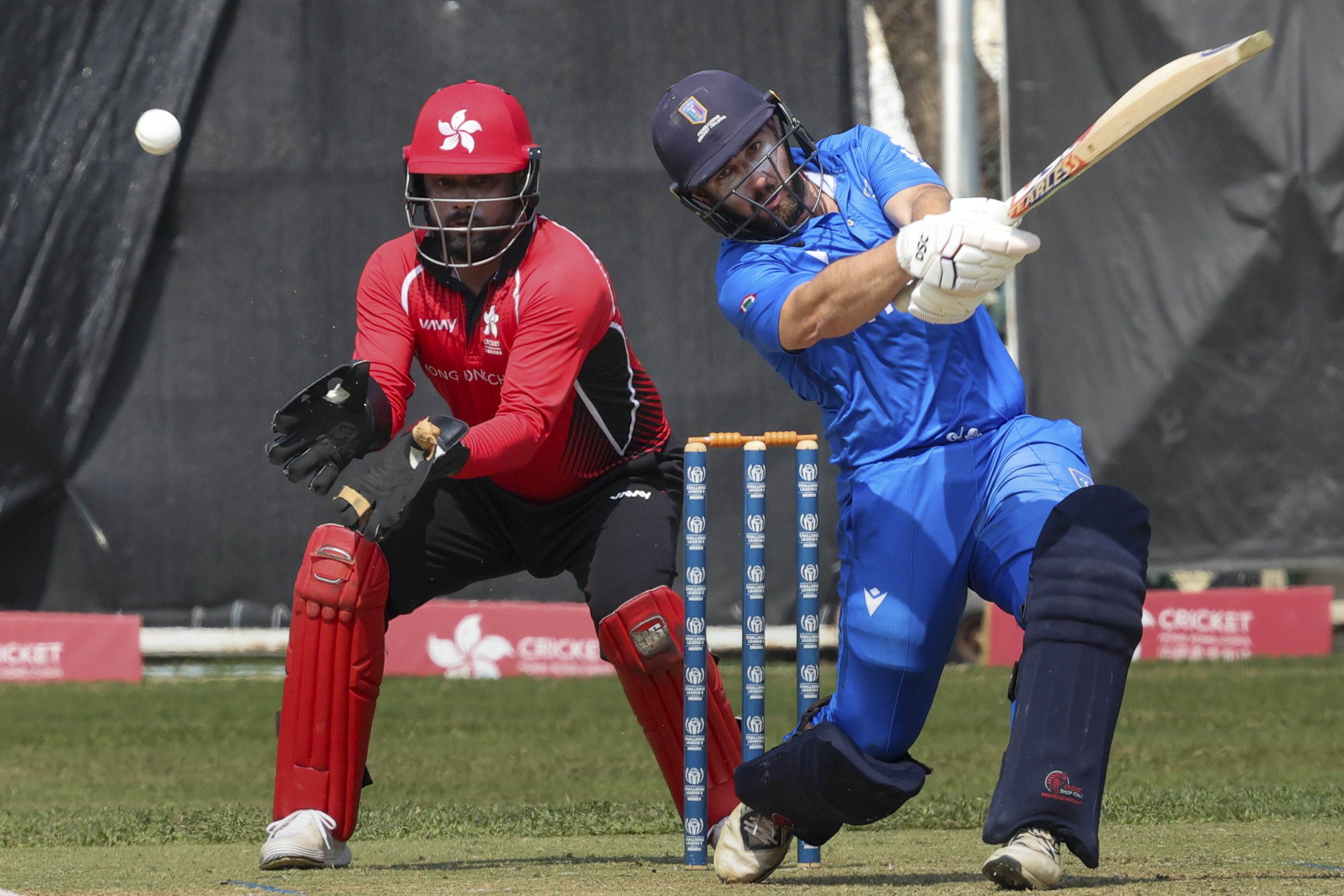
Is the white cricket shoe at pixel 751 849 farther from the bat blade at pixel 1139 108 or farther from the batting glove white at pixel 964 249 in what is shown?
the bat blade at pixel 1139 108

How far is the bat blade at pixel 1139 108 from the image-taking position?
8.82ft

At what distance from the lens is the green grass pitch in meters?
3.46

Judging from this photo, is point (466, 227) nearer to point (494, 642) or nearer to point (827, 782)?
point (827, 782)

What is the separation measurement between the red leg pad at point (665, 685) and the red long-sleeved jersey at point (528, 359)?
41cm

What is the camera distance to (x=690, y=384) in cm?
816

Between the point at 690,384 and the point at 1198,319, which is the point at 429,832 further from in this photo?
the point at 1198,319

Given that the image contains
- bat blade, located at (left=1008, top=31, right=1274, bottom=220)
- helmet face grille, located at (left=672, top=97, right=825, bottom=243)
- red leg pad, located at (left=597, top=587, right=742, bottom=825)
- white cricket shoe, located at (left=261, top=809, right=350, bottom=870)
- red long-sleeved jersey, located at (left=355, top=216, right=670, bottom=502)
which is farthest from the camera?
red leg pad, located at (left=597, top=587, right=742, bottom=825)

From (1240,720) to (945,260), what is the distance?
4527 mm

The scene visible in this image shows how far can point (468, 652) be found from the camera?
8.07 metres

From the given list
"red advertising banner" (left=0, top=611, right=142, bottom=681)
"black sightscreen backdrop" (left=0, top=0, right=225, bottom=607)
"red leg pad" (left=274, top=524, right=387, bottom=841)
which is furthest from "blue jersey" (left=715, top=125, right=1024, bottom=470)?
"red advertising banner" (left=0, top=611, right=142, bottom=681)

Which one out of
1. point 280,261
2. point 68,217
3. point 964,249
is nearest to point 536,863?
point 964,249

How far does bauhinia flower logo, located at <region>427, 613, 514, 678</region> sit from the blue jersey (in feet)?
15.9

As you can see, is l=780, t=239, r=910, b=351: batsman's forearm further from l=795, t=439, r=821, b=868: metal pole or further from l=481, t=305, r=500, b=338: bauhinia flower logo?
l=481, t=305, r=500, b=338: bauhinia flower logo

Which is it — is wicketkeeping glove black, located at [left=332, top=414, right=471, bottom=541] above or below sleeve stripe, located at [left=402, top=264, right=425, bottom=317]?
below
